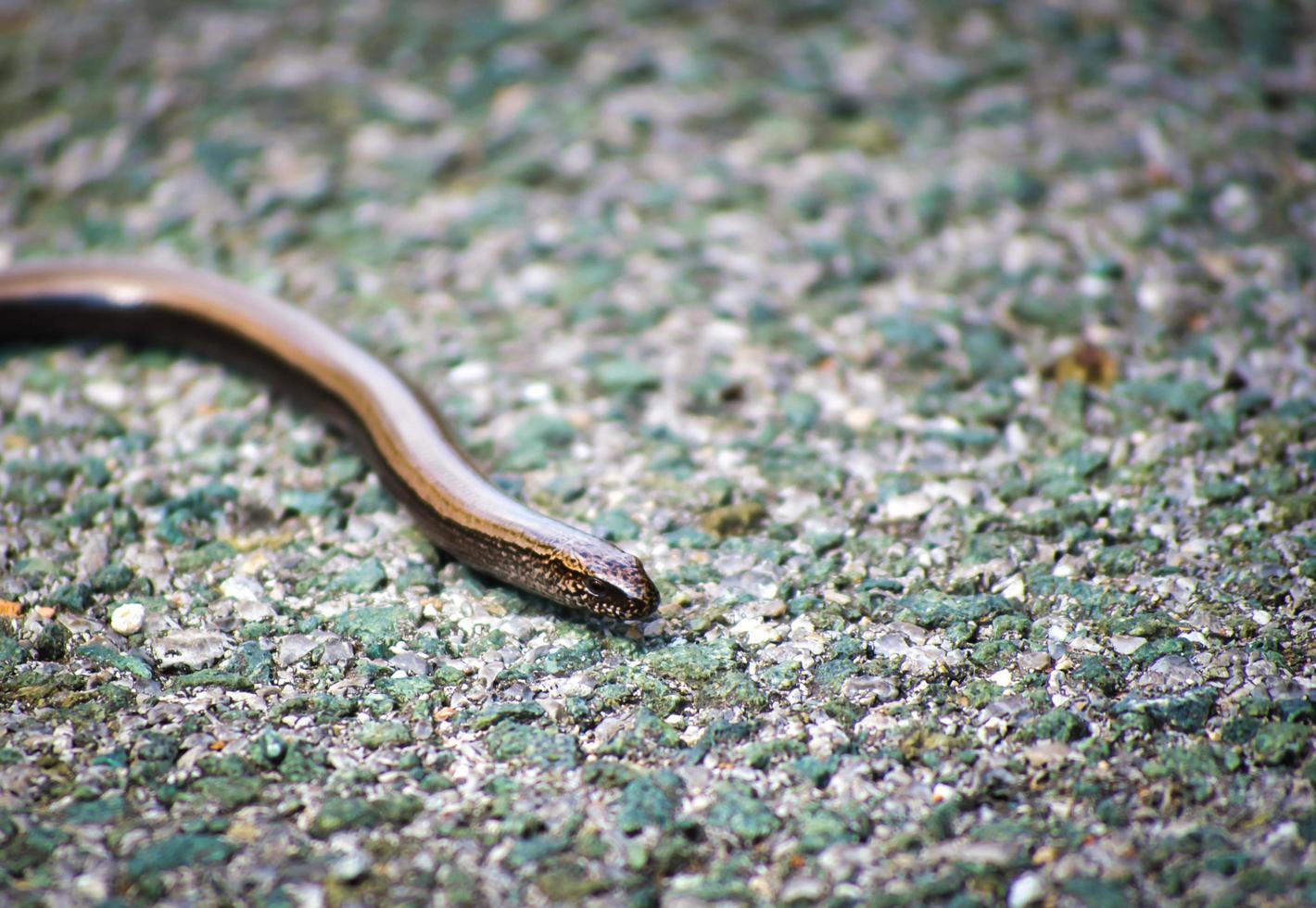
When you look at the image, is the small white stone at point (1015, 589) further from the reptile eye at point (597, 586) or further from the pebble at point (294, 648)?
the pebble at point (294, 648)

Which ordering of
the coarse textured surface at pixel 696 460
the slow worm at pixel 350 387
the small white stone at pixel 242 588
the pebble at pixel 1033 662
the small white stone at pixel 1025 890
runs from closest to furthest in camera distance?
the small white stone at pixel 1025 890
the coarse textured surface at pixel 696 460
the pebble at pixel 1033 662
the slow worm at pixel 350 387
the small white stone at pixel 242 588

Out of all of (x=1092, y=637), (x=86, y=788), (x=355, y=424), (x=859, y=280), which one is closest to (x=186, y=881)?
(x=86, y=788)

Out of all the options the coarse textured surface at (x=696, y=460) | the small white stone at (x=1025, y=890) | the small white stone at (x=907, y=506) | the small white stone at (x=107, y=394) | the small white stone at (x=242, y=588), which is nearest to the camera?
the small white stone at (x=1025, y=890)

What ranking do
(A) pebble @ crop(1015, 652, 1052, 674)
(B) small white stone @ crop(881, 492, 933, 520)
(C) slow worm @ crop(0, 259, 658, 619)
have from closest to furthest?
(A) pebble @ crop(1015, 652, 1052, 674) < (C) slow worm @ crop(0, 259, 658, 619) < (B) small white stone @ crop(881, 492, 933, 520)

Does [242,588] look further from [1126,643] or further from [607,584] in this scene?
[1126,643]

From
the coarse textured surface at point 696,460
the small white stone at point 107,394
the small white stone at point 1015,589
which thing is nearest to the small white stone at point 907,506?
the coarse textured surface at point 696,460

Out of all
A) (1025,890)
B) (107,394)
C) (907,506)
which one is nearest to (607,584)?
(907,506)

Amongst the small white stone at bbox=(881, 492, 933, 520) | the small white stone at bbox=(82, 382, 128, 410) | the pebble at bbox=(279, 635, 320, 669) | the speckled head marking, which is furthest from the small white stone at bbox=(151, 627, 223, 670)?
the small white stone at bbox=(881, 492, 933, 520)

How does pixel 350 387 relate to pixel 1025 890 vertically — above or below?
above

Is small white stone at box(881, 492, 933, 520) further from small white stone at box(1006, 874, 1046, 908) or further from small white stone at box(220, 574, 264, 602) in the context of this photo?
small white stone at box(220, 574, 264, 602)
